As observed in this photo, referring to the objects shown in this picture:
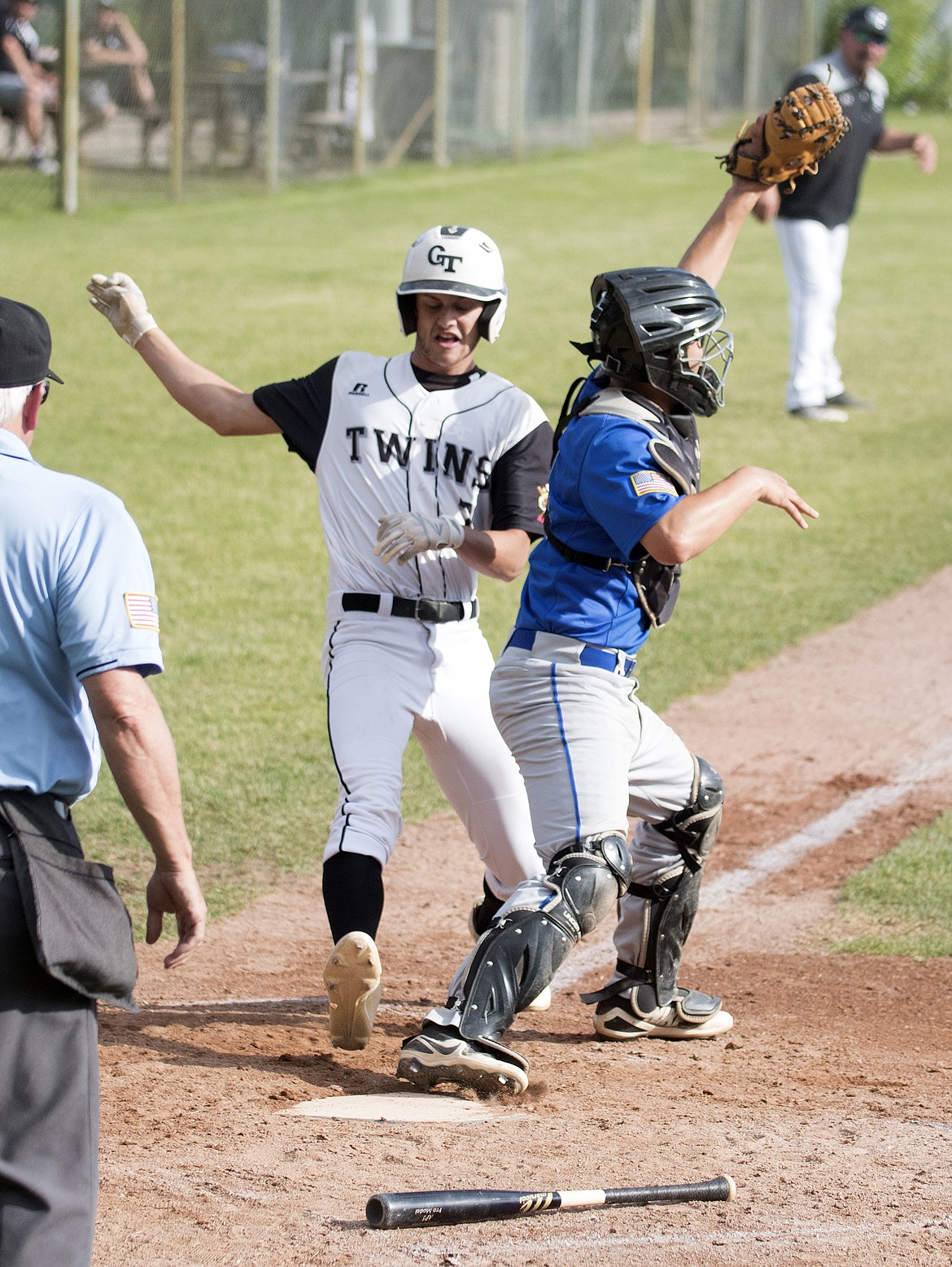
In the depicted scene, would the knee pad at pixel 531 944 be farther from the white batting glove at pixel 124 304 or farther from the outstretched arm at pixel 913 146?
the outstretched arm at pixel 913 146

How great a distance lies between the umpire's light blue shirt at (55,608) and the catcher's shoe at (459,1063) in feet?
4.89

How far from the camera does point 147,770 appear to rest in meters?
2.95

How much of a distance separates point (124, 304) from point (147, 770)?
2557 millimetres

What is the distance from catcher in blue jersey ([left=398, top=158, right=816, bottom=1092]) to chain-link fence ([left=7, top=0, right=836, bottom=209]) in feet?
52.3

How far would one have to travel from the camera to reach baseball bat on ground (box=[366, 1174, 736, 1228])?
323 cm

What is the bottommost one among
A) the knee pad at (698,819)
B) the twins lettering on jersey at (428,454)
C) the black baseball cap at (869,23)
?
the knee pad at (698,819)

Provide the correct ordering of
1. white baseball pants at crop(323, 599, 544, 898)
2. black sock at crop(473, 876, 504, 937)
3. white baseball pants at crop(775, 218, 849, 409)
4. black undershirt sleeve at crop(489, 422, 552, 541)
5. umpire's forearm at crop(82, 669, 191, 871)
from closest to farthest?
umpire's forearm at crop(82, 669, 191, 871) < white baseball pants at crop(323, 599, 544, 898) < black undershirt sleeve at crop(489, 422, 552, 541) < black sock at crop(473, 876, 504, 937) < white baseball pants at crop(775, 218, 849, 409)

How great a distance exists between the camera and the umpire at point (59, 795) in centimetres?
279

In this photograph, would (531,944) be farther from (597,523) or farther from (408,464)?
(408,464)

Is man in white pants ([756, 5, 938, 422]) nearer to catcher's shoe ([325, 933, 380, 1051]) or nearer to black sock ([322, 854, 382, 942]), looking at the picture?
black sock ([322, 854, 382, 942])

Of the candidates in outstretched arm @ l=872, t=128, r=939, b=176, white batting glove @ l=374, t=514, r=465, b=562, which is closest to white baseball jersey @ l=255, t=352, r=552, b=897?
white batting glove @ l=374, t=514, r=465, b=562

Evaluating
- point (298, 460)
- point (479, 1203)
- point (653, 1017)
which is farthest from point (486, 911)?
point (298, 460)

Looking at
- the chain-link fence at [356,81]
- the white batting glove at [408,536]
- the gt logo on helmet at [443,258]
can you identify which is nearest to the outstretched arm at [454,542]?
the white batting glove at [408,536]

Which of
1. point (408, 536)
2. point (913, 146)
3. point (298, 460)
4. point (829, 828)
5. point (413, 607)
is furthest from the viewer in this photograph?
point (913, 146)
